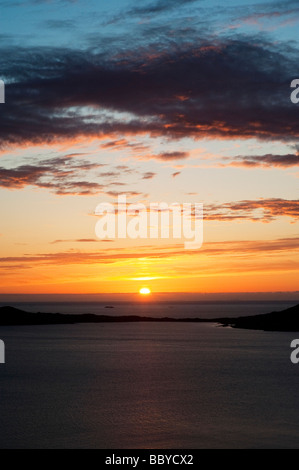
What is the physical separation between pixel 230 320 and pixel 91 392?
394 feet

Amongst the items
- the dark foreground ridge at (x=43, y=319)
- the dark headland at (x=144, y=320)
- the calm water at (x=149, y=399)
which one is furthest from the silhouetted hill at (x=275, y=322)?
the calm water at (x=149, y=399)

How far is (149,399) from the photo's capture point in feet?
148

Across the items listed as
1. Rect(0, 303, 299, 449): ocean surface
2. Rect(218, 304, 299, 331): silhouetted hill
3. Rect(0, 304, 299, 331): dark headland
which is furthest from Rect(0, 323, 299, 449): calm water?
Rect(0, 304, 299, 331): dark headland

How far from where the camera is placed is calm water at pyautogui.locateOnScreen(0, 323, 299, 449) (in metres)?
33.3

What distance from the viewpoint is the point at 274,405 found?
43000 millimetres

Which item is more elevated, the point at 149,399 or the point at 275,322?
the point at 275,322

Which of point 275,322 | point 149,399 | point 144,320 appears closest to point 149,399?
point 149,399

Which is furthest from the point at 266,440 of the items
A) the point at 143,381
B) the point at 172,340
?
the point at 172,340

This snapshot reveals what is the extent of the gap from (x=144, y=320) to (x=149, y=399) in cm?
13609

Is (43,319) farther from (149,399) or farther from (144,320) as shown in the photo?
(149,399)

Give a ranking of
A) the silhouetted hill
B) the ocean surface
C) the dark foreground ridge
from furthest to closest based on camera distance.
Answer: the dark foreground ridge < the silhouetted hill < the ocean surface

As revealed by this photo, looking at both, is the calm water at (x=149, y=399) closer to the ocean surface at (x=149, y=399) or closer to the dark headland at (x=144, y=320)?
the ocean surface at (x=149, y=399)

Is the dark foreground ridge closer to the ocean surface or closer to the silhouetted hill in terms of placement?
the silhouetted hill

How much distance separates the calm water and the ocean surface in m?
0.07
